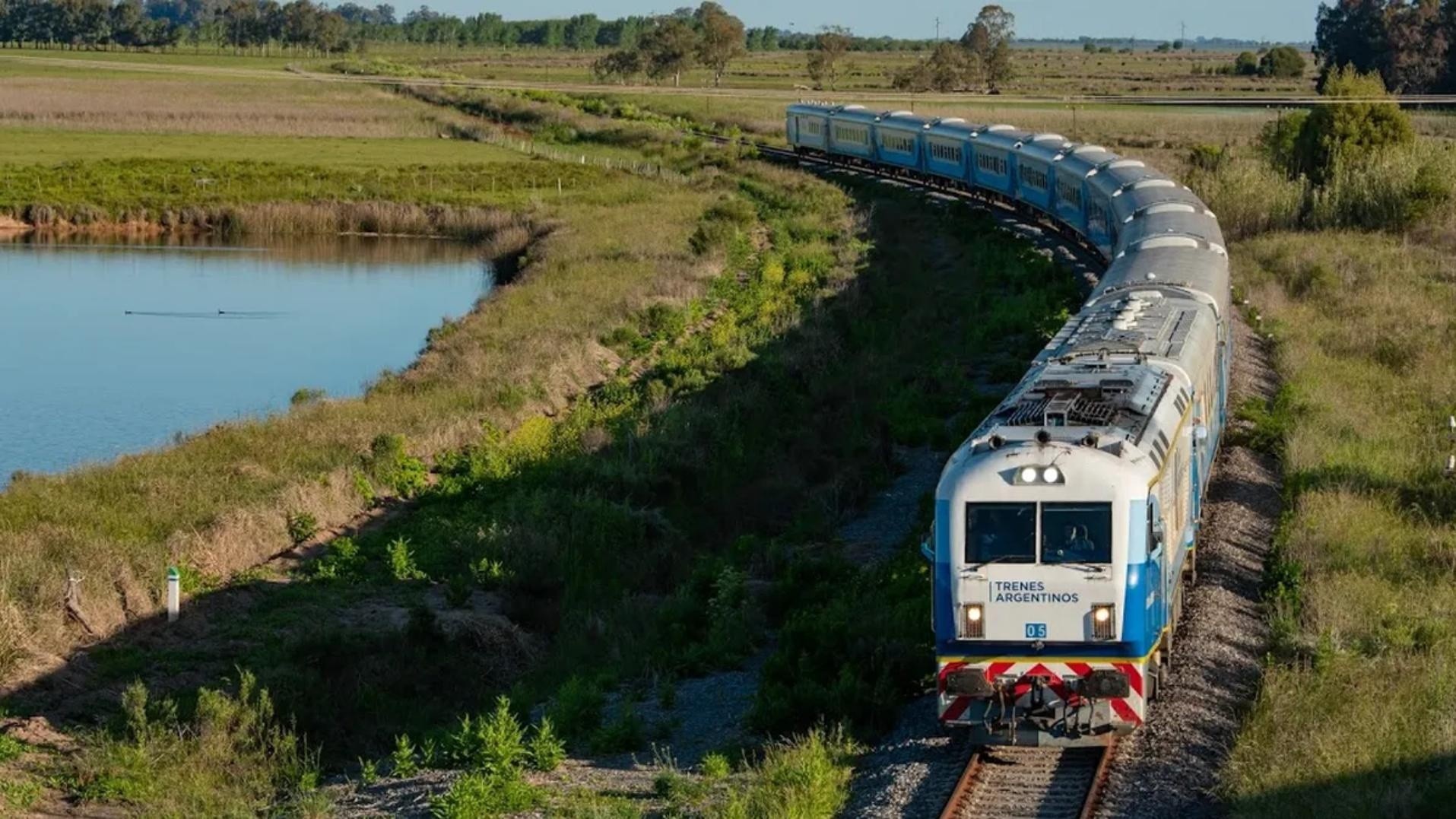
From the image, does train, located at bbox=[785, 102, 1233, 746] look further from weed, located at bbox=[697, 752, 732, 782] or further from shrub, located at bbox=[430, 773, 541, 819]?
shrub, located at bbox=[430, 773, 541, 819]

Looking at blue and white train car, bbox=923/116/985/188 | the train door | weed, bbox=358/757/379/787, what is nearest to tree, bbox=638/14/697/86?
blue and white train car, bbox=923/116/985/188

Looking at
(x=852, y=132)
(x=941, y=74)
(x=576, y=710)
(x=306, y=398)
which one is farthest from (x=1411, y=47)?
(x=576, y=710)

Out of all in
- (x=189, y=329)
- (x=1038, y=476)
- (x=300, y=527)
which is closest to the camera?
(x=1038, y=476)

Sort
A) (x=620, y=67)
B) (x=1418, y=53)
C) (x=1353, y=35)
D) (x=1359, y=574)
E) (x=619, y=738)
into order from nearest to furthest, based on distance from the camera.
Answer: (x=619, y=738)
(x=1359, y=574)
(x=1418, y=53)
(x=1353, y=35)
(x=620, y=67)

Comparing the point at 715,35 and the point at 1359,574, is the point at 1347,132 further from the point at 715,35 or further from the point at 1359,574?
the point at 715,35

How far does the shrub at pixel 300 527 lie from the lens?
24.3 m

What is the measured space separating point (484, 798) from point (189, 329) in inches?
1420

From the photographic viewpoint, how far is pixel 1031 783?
14445 millimetres

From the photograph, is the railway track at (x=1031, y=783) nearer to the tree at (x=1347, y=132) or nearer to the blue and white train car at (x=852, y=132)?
the tree at (x=1347, y=132)

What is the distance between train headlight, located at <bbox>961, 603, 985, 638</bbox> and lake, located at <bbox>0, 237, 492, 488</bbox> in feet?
67.9

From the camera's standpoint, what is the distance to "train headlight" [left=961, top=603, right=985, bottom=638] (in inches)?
569

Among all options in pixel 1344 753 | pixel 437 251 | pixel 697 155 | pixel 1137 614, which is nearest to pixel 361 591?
pixel 1137 614

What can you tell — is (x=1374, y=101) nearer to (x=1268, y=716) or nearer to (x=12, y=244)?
(x=12, y=244)

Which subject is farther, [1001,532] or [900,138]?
[900,138]
